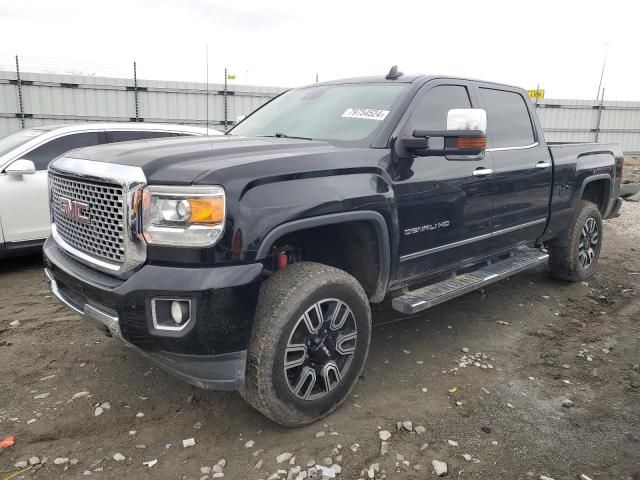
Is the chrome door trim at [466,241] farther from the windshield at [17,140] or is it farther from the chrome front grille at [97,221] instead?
the windshield at [17,140]

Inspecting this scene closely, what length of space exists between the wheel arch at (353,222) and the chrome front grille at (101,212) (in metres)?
0.61

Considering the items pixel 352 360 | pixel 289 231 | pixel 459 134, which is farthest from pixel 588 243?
pixel 289 231

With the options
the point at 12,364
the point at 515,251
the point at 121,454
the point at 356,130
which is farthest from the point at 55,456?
the point at 515,251

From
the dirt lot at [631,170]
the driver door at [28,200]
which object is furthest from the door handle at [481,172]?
the dirt lot at [631,170]

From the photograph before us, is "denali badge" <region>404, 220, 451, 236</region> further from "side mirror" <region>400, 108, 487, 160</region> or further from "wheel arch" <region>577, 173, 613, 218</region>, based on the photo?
"wheel arch" <region>577, 173, 613, 218</region>

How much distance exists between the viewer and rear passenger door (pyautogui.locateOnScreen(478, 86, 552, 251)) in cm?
418

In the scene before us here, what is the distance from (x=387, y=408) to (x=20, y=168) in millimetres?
4459

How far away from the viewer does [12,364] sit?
141 inches

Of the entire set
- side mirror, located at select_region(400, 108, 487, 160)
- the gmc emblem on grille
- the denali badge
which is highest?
side mirror, located at select_region(400, 108, 487, 160)

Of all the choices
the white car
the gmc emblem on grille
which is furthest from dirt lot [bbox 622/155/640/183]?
the gmc emblem on grille

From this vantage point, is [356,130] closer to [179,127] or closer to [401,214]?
[401,214]

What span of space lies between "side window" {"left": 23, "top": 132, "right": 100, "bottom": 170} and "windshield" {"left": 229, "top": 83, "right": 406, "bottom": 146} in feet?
8.47

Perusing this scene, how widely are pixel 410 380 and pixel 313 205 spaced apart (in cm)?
151

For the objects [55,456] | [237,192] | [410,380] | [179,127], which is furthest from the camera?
[179,127]
